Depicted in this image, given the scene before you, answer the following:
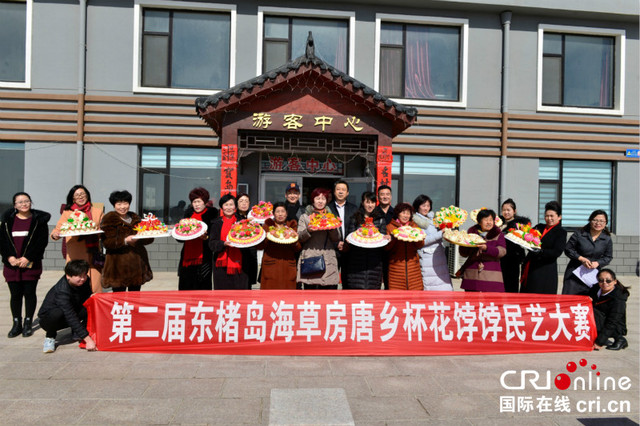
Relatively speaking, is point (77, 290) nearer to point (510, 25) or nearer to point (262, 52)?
point (262, 52)

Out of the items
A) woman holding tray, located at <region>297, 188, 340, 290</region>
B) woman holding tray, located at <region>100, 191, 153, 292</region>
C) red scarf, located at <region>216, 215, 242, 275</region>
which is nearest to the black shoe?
woman holding tray, located at <region>297, 188, 340, 290</region>

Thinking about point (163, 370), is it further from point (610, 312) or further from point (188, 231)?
point (610, 312)

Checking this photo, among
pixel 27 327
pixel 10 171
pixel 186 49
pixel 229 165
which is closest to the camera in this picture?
pixel 27 327

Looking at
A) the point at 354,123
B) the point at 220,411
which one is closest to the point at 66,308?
the point at 220,411

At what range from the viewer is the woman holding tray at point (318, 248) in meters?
4.99

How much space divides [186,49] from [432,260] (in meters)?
8.44

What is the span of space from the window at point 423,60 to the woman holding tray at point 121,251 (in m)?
7.52

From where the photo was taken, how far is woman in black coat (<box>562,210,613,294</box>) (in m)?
5.31

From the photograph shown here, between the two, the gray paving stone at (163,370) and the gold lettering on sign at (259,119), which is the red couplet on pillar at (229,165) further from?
the gray paving stone at (163,370)

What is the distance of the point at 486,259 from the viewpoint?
5.07 meters

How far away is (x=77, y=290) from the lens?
15.8 feet

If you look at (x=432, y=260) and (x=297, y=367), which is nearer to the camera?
(x=297, y=367)

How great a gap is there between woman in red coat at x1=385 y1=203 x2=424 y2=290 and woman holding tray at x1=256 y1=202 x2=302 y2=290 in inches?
44.1

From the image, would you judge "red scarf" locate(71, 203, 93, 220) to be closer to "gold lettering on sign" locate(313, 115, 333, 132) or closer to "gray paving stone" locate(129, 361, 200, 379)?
"gray paving stone" locate(129, 361, 200, 379)
